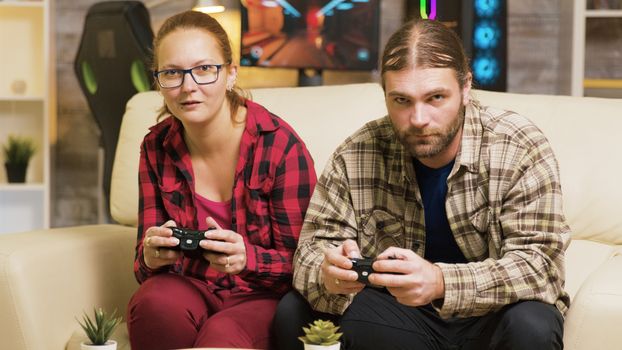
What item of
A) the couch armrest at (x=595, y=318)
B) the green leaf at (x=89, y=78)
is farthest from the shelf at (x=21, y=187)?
the couch armrest at (x=595, y=318)

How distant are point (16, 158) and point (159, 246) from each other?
227 centimetres

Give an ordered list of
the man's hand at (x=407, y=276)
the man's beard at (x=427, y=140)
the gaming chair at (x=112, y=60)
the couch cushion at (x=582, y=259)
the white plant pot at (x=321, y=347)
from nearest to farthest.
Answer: the white plant pot at (x=321, y=347) < the man's hand at (x=407, y=276) < the man's beard at (x=427, y=140) < the couch cushion at (x=582, y=259) < the gaming chair at (x=112, y=60)

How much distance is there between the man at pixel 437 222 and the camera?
67.9 inches

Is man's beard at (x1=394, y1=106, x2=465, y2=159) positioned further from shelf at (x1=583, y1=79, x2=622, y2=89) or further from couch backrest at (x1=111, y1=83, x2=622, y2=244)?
shelf at (x1=583, y1=79, x2=622, y2=89)

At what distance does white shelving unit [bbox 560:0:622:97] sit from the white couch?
147 cm

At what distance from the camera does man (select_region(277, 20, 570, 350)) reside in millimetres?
1725

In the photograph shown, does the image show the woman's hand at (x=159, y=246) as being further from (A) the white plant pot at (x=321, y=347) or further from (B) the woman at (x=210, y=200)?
(A) the white plant pot at (x=321, y=347)

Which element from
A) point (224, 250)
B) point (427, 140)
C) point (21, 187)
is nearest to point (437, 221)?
point (427, 140)

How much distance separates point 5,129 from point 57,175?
0.36 metres

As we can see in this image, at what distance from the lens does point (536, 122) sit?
229cm

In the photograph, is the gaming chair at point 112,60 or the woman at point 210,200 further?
the gaming chair at point 112,60

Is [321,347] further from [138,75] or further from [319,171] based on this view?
[138,75]

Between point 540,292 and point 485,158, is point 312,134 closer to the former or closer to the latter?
point 485,158

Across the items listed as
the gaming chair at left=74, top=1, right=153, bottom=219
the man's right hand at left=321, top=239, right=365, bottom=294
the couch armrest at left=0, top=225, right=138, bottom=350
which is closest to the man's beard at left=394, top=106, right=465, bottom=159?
the man's right hand at left=321, top=239, right=365, bottom=294
